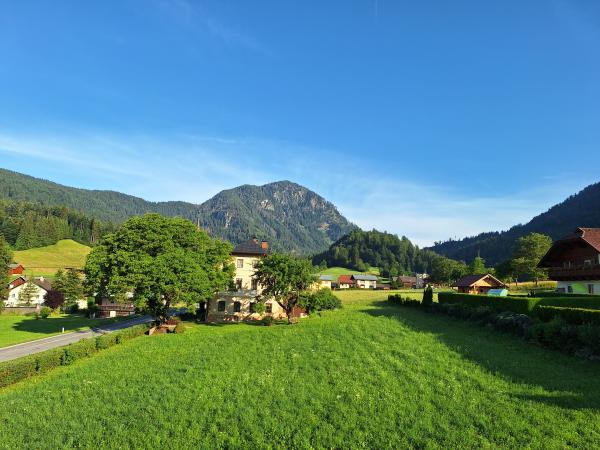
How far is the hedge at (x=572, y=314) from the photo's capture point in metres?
23.3

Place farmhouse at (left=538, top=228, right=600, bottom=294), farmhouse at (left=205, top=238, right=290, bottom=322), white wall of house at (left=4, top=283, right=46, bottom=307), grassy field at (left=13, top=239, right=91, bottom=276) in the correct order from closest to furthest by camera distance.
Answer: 1. farmhouse at (left=538, top=228, right=600, bottom=294)
2. farmhouse at (left=205, top=238, right=290, bottom=322)
3. white wall of house at (left=4, top=283, right=46, bottom=307)
4. grassy field at (left=13, top=239, right=91, bottom=276)

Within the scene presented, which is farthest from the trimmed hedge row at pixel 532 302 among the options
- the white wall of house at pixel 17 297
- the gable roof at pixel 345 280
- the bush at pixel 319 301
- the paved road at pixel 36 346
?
the gable roof at pixel 345 280


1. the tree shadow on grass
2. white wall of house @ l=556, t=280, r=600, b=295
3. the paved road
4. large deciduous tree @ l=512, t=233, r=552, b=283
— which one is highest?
large deciduous tree @ l=512, t=233, r=552, b=283

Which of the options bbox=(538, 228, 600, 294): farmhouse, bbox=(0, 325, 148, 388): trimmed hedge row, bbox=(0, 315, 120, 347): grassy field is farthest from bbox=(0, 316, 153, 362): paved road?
bbox=(538, 228, 600, 294): farmhouse

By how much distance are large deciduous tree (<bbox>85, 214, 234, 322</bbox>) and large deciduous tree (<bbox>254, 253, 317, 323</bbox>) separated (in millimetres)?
6300

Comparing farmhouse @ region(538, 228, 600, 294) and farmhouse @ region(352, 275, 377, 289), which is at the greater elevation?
farmhouse @ region(538, 228, 600, 294)

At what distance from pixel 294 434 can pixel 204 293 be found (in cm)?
3409

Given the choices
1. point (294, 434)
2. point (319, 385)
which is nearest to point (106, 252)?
point (319, 385)

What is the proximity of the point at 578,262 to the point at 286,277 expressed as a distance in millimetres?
35756

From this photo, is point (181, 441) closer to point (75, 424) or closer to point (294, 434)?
point (294, 434)

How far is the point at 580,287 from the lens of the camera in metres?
45.1

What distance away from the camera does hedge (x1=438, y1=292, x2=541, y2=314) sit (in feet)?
106

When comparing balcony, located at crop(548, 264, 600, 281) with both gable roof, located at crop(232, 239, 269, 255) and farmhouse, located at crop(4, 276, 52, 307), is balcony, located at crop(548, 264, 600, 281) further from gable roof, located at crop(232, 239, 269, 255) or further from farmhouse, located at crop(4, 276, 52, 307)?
farmhouse, located at crop(4, 276, 52, 307)

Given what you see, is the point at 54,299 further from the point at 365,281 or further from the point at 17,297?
the point at 365,281
